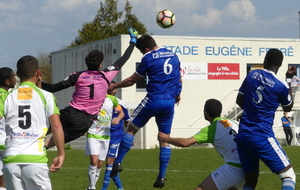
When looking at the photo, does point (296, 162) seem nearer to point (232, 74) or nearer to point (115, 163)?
point (115, 163)

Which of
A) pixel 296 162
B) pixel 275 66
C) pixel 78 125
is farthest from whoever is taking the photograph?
pixel 296 162

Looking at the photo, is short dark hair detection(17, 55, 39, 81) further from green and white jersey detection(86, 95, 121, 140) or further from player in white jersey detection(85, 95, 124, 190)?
green and white jersey detection(86, 95, 121, 140)

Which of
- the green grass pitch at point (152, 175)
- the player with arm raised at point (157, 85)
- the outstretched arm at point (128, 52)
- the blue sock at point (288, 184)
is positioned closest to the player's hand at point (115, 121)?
the player with arm raised at point (157, 85)

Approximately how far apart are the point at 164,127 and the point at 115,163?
1313 mm

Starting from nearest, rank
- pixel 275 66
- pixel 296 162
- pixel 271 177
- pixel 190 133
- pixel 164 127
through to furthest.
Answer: pixel 275 66, pixel 164 127, pixel 271 177, pixel 296 162, pixel 190 133

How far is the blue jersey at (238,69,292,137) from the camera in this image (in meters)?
7.85

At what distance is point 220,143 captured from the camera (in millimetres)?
8078

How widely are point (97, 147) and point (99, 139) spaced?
0.59ft

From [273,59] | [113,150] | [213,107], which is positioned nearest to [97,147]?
[113,150]

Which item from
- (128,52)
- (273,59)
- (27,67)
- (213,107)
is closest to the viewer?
(27,67)

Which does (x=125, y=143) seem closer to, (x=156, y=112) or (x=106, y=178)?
(x=156, y=112)

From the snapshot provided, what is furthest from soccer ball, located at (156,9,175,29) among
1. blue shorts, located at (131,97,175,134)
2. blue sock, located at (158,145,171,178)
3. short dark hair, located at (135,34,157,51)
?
blue sock, located at (158,145,171,178)

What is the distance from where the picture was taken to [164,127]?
10758 millimetres

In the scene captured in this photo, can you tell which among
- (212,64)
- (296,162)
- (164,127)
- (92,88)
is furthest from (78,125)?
(212,64)
